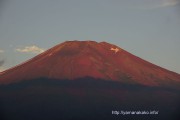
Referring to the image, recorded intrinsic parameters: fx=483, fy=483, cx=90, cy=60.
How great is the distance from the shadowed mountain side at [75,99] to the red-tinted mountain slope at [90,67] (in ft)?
0.29

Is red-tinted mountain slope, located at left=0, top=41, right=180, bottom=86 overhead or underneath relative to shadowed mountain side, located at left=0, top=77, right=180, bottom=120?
overhead

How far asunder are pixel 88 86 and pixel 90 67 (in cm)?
31

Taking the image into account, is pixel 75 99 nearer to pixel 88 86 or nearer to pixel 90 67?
pixel 88 86

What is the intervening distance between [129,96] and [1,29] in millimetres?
1882

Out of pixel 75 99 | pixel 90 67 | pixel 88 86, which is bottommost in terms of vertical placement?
pixel 75 99

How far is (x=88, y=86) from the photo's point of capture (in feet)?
20.5

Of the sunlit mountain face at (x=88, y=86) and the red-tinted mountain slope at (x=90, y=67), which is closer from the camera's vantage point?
the sunlit mountain face at (x=88, y=86)

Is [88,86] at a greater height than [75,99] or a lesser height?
greater

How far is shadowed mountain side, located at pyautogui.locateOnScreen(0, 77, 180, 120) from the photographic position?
6.04m

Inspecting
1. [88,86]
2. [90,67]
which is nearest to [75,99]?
[88,86]

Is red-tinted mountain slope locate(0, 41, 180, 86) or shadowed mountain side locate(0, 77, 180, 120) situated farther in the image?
red-tinted mountain slope locate(0, 41, 180, 86)

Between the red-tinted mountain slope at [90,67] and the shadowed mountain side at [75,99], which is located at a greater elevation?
the red-tinted mountain slope at [90,67]

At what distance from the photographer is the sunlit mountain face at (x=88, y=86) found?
A: 20.0ft

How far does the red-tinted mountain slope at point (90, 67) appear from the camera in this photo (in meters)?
6.20
